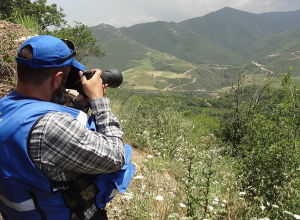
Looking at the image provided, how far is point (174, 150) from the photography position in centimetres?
375

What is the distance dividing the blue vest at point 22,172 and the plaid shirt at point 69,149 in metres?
0.04

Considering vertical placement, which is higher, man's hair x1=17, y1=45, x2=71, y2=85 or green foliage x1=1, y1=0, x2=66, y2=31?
green foliage x1=1, y1=0, x2=66, y2=31

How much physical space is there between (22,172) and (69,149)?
22 centimetres

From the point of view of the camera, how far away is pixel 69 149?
113 centimetres

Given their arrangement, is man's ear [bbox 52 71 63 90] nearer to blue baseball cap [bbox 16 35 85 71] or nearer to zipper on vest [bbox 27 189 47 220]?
blue baseball cap [bbox 16 35 85 71]

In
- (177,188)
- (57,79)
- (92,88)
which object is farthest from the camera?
(177,188)

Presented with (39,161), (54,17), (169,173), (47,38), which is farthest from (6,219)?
(54,17)

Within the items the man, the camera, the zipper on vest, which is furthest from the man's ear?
the zipper on vest

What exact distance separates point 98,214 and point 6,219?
471 mm

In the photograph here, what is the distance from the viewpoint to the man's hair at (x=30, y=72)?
119cm

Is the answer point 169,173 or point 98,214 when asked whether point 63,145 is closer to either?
point 98,214

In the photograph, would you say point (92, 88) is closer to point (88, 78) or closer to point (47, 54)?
point (88, 78)

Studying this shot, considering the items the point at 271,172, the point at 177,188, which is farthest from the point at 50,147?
the point at 271,172

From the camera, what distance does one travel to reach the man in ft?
3.60
